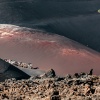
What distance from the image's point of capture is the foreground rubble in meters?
8.75

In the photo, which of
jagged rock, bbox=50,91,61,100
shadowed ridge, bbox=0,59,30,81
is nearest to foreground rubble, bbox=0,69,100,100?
jagged rock, bbox=50,91,61,100

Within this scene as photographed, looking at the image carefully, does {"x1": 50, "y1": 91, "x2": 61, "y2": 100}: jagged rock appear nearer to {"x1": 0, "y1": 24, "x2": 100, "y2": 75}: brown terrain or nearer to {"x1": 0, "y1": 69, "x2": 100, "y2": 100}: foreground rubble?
{"x1": 0, "y1": 69, "x2": 100, "y2": 100}: foreground rubble

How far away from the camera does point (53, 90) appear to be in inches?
365

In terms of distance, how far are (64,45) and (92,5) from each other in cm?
1701

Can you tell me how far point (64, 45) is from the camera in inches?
1041

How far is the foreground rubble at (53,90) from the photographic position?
8.75 m

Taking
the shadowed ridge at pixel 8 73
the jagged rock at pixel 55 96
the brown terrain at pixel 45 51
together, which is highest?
the brown terrain at pixel 45 51

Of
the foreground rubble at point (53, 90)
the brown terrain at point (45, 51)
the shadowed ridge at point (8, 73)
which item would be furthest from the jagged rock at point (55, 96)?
the brown terrain at point (45, 51)

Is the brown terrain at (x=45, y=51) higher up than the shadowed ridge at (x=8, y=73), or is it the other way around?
the brown terrain at (x=45, y=51)

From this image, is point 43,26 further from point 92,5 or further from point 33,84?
point 33,84

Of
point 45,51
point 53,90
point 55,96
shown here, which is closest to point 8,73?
point 53,90

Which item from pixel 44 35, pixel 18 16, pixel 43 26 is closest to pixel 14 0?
pixel 18 16

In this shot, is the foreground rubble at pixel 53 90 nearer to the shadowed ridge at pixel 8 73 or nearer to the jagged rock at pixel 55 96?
the jagged rock at pixel 55 96

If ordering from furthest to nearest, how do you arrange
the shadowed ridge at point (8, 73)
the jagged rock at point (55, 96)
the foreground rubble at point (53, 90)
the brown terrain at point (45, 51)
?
1. the brown terrain at point (45, 51)
2. the shadowed ridge at point (8, 73)
3. the foreground rubble at point (53, 90)
4. the jagged rock at point (55, 96)
